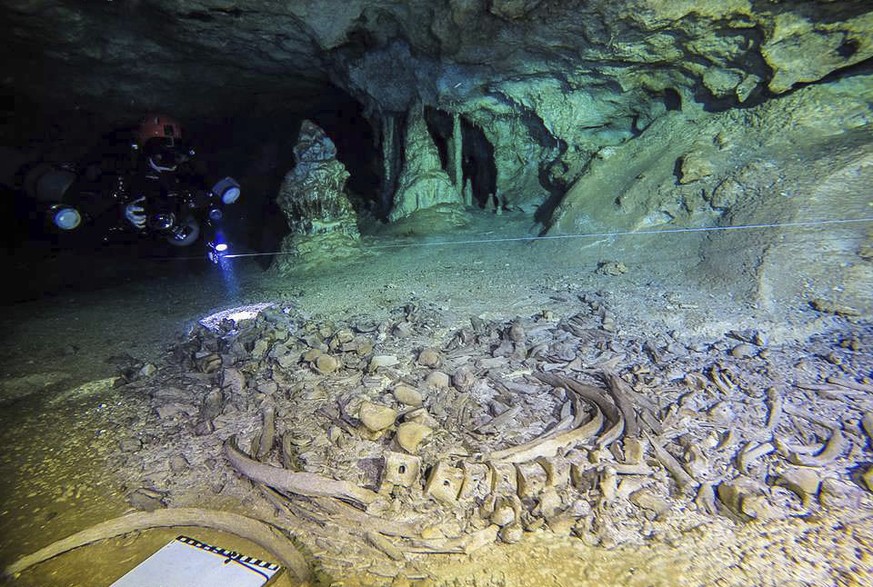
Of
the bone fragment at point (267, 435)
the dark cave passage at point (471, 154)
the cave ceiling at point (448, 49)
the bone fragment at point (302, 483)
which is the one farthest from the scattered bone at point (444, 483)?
the dark cave passage at point (471, 154)

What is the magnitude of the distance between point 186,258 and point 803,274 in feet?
31.2

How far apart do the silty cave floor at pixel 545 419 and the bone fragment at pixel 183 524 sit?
1.7 inches

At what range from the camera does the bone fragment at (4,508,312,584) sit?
1765 mm

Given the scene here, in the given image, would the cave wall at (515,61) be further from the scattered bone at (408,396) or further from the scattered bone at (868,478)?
the scattered bone at (408,396)

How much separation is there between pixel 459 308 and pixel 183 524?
9.68ft

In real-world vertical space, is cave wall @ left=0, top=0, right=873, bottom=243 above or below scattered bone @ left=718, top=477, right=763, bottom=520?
above

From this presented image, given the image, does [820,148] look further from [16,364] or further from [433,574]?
[16,364]

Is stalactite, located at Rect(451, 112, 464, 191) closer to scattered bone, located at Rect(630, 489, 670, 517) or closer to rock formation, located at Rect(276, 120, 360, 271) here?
rock formation, located at Rect(276, 120, 360, 271)

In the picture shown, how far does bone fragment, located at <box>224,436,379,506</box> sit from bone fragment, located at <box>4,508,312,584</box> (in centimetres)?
21

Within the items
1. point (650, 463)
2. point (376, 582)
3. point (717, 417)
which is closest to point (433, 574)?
point (376, 582)

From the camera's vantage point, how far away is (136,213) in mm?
5809

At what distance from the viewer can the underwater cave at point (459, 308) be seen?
6.12 ft

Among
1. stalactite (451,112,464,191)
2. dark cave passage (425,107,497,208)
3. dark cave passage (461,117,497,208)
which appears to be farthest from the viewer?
dark cave passage (461,117,497,208)

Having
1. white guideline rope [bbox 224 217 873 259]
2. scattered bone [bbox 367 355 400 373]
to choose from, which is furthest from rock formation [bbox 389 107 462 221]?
scattered bone [bbox 367 355 400 373]
